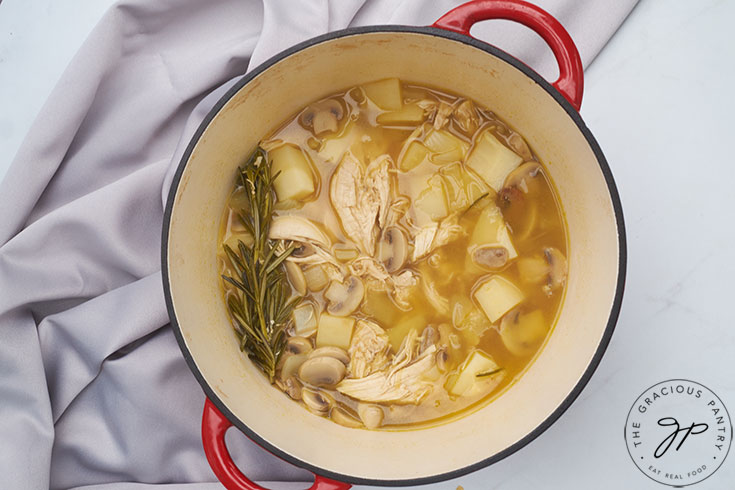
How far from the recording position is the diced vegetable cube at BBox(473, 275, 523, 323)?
1624mm

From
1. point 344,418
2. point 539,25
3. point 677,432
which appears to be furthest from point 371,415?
point 539,25

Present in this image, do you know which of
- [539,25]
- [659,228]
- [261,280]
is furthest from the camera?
[659,228]

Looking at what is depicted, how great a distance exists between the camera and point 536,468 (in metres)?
1.74

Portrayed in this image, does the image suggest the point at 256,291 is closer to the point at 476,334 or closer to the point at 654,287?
the point at 476,334

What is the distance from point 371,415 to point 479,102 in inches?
30.3

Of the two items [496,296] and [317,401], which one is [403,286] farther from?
[317,401]

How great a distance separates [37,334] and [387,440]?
887mm

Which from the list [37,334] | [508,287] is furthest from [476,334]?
[37,334]

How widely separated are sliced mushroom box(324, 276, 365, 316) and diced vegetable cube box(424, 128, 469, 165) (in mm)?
334

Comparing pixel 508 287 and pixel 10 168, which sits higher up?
pixel 508 287

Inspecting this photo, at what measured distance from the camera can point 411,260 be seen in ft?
5.33

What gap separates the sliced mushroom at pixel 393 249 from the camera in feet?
5.32

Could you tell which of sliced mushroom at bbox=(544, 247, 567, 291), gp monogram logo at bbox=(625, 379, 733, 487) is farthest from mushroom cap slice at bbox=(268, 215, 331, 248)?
gp monogram logo at bbox=(625, 379, 733, 487)

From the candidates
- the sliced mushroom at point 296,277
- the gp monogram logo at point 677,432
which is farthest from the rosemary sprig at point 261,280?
the gp monogram logo at point 677,432
